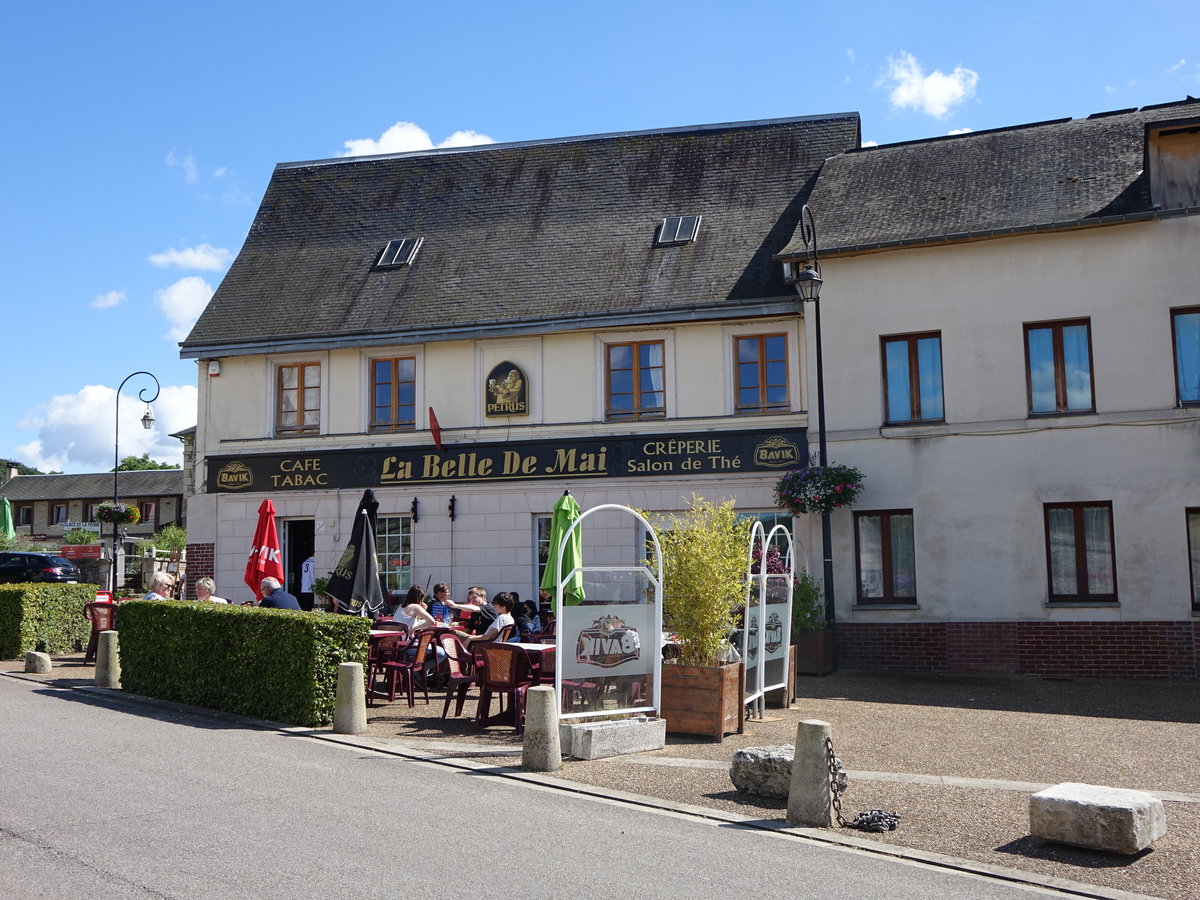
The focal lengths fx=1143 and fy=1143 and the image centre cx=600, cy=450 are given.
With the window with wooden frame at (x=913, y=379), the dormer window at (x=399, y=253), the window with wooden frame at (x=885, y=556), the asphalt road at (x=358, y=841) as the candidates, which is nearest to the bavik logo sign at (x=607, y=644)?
the asphalt road at (x=358, y=841)

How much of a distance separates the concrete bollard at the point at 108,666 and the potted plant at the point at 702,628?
285 inches

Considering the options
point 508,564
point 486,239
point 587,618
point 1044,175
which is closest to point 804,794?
point 587,618

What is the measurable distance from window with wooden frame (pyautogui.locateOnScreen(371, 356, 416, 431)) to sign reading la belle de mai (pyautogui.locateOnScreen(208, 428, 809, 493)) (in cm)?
58

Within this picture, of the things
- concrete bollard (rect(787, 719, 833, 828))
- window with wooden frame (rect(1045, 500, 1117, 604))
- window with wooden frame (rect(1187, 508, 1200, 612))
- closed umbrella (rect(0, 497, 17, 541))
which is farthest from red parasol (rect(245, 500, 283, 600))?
closed umbrella (rect(0, 497, 17, 541))

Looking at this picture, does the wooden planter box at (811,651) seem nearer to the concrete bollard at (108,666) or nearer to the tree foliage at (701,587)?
the tree foliage at (701,587)

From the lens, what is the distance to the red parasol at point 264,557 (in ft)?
52.0

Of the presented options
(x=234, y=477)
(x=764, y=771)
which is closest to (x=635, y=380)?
(x=234, y=477)

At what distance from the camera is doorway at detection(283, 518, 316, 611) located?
68.0 feet

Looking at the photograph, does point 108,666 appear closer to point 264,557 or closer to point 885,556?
point 264,557

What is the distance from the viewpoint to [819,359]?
16750 millimetres

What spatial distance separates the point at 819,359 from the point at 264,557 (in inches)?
331

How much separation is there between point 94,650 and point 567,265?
9877 millimetres

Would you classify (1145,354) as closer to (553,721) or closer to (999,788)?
(999,788)

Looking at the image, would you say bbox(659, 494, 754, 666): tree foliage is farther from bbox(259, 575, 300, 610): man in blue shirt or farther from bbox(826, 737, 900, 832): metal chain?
bbox(259, 575, 300, 610): man in blue shirt
